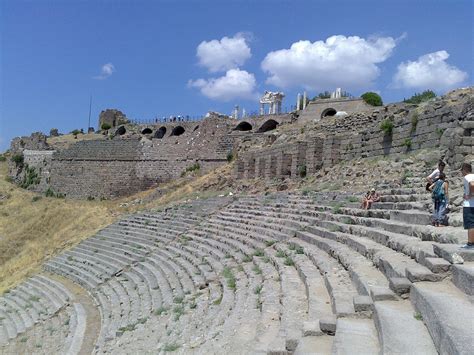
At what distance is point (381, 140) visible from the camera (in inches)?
611

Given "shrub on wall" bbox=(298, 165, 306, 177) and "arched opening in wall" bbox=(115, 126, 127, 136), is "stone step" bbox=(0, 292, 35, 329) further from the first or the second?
"arched opening in wall" bbox=(115, 126, 127, 136)

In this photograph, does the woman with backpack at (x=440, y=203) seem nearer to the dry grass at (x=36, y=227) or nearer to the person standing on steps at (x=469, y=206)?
the person standing on steps at (x=469, y=206)

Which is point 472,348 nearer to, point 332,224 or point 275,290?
point 275,290

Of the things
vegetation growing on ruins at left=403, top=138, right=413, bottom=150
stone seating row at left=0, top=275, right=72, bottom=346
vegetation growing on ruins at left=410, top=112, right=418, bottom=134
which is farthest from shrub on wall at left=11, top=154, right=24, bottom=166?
vegetation growing on ruins at left=410, top=112, right=418, bottom=134

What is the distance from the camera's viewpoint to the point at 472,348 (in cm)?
261

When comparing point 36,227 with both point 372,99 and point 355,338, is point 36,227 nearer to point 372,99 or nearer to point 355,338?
point 372,99

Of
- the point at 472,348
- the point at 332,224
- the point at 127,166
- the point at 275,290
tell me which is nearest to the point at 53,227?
the point at 127,166

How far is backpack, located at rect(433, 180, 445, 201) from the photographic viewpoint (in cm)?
668

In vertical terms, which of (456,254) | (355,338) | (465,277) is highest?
(456,254)

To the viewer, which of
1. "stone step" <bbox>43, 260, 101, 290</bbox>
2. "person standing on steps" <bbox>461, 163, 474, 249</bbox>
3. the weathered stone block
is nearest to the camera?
Result: the weathered stone block

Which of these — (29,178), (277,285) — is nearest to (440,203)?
(277,285)

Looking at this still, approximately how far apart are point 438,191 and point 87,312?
859cm

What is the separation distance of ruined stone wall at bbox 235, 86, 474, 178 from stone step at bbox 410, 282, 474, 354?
7.30 meters

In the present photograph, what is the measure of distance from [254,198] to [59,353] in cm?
923
